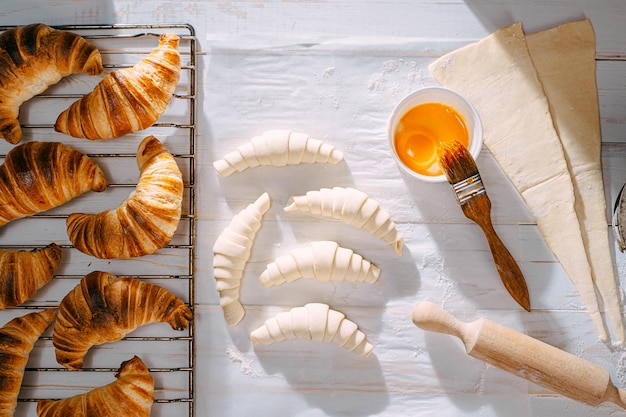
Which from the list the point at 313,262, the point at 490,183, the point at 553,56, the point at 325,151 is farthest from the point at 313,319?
the point at 553,56

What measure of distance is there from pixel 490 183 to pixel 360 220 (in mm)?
276

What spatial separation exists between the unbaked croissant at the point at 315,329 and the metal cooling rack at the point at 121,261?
0.55ft

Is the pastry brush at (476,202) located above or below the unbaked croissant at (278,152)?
below

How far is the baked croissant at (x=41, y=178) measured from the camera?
1184 mm

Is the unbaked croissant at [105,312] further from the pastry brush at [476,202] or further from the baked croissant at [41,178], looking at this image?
the pastry brush at [476,202]

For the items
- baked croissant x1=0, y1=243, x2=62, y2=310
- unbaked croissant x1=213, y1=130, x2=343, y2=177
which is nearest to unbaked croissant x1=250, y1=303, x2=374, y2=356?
unbaked croissant x1=213, y1=130, x2=343, y2=177

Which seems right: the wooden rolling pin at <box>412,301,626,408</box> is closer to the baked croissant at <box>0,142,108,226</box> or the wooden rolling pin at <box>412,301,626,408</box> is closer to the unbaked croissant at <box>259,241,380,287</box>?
the unbaked croissant at <box>259,241,380,287</box>

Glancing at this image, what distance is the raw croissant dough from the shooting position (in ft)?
4.08

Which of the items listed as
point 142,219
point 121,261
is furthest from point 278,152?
point 121,261

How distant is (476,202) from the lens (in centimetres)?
120

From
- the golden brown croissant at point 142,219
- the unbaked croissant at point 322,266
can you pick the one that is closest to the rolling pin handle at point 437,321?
the unbaked croissant at point 322,266

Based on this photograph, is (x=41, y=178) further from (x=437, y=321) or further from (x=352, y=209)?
(x=437, y=321)

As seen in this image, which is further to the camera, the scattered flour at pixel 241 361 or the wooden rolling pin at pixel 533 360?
the scattered flour at pixel 241 361

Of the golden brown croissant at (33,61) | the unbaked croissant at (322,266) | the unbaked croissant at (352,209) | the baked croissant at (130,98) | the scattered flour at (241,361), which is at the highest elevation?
the golden brown croissant at (33,61)
